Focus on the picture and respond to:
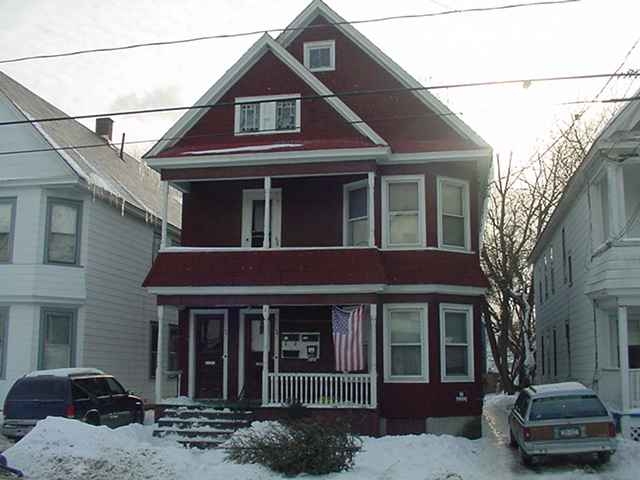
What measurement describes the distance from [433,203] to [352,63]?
15.4ft

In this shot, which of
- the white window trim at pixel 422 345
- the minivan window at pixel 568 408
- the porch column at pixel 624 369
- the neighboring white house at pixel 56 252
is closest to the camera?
the minivan window at pixel 568 408

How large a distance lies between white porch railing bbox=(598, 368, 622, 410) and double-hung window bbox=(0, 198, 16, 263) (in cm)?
1608

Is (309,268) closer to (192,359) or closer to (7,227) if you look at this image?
(192,359)

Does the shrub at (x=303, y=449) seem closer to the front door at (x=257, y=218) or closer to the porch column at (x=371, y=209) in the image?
the porch column at (x=371, y=209)

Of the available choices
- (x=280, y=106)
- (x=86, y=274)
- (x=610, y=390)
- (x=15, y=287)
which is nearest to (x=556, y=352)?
(x=610, y=390)

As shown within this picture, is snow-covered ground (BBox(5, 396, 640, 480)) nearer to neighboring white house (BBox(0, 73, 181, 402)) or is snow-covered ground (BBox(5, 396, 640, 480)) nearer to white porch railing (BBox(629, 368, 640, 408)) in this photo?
white porch railing (BBox(629, 368, 640, 408))

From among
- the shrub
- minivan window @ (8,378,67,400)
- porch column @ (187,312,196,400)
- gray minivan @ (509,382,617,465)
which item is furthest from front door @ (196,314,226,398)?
gray minivan @ (509,382,617,465)

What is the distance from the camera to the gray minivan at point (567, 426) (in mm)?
13812

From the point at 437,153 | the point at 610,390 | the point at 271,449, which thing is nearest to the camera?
the point at 271,449

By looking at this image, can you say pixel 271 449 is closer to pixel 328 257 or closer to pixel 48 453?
pixel 48 453

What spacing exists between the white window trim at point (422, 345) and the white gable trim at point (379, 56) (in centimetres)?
437

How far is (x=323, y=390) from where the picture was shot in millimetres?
18875

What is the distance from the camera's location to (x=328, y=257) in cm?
1875

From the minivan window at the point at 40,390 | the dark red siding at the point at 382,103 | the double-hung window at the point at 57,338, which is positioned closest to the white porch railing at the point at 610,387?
the dark red siding at the point at 382,103
